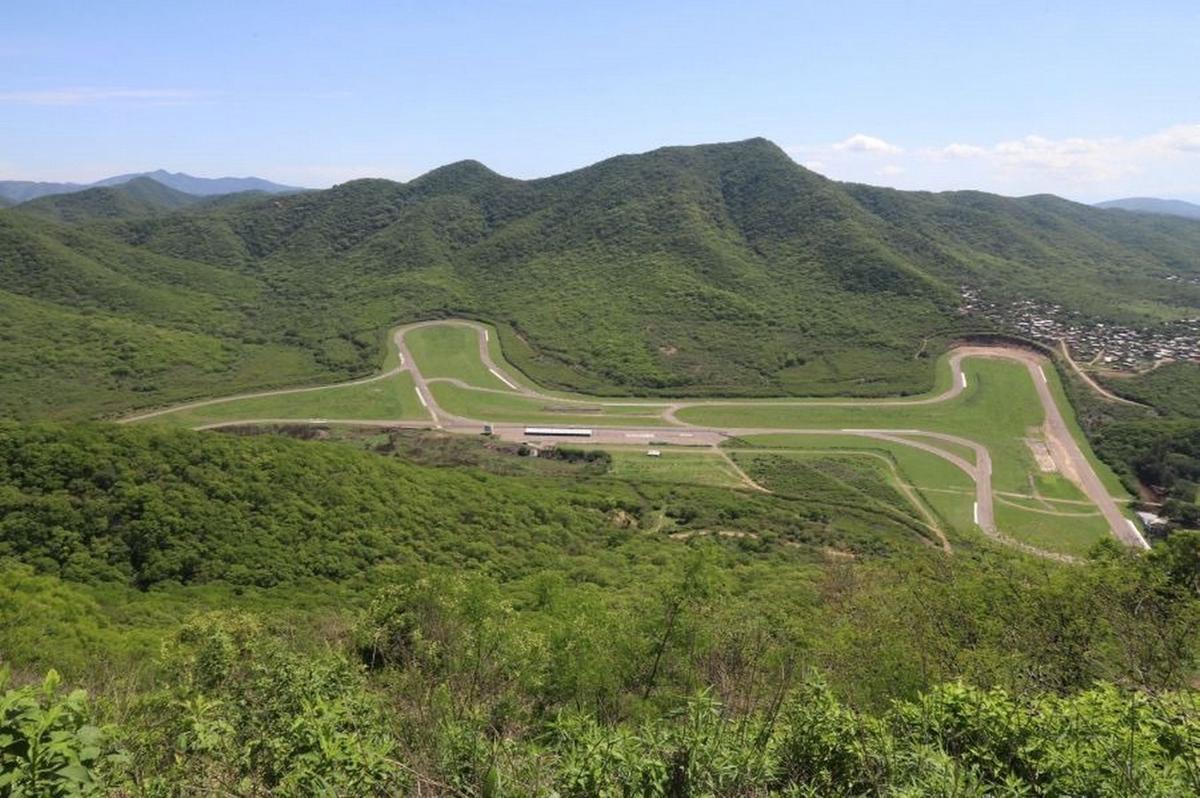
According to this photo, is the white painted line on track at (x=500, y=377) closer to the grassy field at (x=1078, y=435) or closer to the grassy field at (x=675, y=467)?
the grassy field at (x=675, y=467)

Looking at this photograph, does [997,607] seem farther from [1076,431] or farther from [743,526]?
[1076,431]

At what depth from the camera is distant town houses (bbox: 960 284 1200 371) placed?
338 feet

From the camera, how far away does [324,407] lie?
92.4m

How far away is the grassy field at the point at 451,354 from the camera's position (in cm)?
10512

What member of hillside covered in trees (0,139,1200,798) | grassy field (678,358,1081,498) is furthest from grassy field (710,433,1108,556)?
hillside covered in trees (0,139,1200,798)

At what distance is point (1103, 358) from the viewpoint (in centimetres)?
10288

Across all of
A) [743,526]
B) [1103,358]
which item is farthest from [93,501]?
[1103,358]

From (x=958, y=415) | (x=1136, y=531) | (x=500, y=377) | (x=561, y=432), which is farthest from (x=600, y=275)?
(x=1136, y=531)

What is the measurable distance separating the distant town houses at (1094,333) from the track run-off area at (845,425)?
8960 mm

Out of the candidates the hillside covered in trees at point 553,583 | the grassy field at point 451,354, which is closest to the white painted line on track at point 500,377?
the grassy field at point 451,354

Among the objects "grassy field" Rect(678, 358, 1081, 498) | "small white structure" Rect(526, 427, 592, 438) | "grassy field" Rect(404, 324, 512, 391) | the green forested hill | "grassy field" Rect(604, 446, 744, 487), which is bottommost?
"grassy field" Rect(604, 446, 744, 487)

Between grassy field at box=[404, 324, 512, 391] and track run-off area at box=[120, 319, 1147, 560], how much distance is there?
527 millimetres

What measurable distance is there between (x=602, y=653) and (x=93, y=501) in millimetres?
30405

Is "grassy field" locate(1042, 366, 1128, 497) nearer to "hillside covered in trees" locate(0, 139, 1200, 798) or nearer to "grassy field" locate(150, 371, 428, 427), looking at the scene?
"hillside covered in trees" locate(0, 139, 1200, 798)
